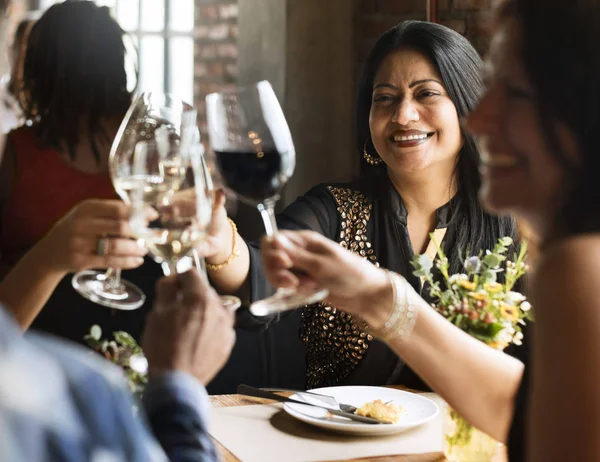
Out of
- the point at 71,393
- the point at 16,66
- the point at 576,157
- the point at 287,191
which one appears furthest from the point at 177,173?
the point at 287,191

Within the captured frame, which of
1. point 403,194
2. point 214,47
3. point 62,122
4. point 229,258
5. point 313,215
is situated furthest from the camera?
point 214,47

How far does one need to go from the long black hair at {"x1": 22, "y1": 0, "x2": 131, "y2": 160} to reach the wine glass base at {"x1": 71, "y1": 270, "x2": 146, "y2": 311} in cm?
95

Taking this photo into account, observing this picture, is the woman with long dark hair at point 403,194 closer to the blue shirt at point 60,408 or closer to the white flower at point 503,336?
the white flower at point 503,336

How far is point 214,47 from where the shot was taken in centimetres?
376

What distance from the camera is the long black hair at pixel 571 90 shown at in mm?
752

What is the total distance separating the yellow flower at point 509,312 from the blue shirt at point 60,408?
739mm

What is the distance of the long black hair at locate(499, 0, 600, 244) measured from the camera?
0.75 m

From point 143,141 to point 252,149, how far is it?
5.4 inches

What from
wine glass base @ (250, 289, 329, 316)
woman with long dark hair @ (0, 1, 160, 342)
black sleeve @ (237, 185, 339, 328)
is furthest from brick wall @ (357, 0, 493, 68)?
wine glass base @ (250, 289, 329, 316)

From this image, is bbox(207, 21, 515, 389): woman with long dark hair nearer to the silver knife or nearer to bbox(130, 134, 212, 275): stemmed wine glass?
the silver knife

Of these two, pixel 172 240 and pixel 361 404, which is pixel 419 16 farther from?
pixel 172 240

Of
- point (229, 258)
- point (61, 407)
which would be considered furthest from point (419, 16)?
point (61, 407)

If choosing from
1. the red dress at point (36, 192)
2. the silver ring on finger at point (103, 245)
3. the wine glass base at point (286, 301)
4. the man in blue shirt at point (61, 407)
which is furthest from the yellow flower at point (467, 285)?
the red dress at point (36, 192)

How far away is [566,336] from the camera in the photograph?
716mm
